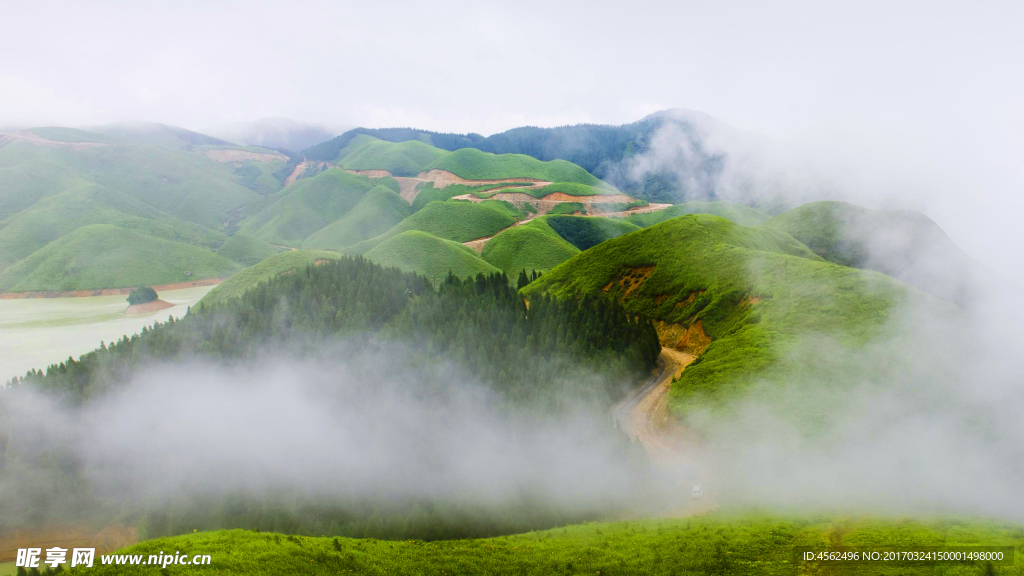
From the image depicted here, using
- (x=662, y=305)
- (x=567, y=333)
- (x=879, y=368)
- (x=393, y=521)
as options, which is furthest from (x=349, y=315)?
(x=879, y=368)

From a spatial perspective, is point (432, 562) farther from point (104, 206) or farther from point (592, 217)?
point (104, 206)

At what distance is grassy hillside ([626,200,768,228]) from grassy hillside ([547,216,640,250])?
490 inches

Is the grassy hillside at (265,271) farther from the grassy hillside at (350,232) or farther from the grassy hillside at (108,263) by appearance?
the grassy hillside at (350,232)

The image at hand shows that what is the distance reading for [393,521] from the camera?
3491 cm

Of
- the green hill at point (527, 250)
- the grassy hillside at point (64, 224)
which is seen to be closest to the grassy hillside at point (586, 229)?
the green hill at point (527, 250)

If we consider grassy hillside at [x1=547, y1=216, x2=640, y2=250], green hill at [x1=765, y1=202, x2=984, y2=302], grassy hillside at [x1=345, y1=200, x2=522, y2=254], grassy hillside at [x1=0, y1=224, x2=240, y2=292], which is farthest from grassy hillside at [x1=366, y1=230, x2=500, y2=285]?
green hill at [x1=765, y1=202, x2=984, y2=302]

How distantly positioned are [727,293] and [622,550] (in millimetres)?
48028

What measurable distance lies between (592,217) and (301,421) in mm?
149432

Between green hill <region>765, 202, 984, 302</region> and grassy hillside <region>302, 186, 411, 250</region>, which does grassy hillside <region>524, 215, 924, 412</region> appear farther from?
grassy hillside <region>302, 186, 411, 250</region>

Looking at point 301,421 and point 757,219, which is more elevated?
point 757,219

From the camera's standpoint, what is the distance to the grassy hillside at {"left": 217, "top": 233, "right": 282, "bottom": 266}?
172m

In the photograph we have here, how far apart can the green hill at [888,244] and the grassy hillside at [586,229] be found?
56522mm

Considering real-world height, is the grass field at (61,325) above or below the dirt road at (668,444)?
below

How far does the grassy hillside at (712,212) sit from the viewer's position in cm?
16285
